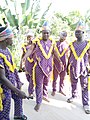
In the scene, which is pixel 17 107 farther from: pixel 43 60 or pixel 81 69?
pixel 81 69

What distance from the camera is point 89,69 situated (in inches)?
235

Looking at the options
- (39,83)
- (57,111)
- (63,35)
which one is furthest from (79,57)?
(63,35)

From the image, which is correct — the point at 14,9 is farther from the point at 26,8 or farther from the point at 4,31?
the point at 4,31

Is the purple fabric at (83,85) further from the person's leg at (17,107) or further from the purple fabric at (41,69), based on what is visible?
the person's leg at (17,107)

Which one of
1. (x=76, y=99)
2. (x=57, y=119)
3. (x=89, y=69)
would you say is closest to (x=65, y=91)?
(x=76, y=99)

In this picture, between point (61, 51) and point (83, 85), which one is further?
point (61, 51)

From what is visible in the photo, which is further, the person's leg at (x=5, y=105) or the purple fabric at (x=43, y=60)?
the purple fabric at (x=43, y=60)

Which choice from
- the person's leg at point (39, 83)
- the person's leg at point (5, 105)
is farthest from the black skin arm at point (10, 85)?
the person's leg at point (39, 83)

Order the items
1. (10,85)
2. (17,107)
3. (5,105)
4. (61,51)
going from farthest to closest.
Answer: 1. (61,51)
2. (17,107)
3. (5,105)
4. (10,85)

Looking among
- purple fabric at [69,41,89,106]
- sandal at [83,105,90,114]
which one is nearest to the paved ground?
sandal at [83,105,90,114]

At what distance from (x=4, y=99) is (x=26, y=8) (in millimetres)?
12447

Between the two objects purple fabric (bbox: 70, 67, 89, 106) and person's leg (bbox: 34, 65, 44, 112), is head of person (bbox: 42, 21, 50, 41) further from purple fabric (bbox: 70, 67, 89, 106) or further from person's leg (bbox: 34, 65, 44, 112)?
purple fabric (bbox: 70, 67, 89, 106)

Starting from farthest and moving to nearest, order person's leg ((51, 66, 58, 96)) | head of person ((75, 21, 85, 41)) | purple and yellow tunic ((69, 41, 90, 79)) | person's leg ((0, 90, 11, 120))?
person's leg ((51, 66, 58, 96)) → purple and yellow tunic ((69, 41, 90, 79)) → head of person ((75, 21, 85, 41)) → person's leg ((0, 90, 11, 120))

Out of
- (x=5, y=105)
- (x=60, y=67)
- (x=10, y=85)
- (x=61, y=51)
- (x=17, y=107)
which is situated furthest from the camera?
(x=61, y=51)
